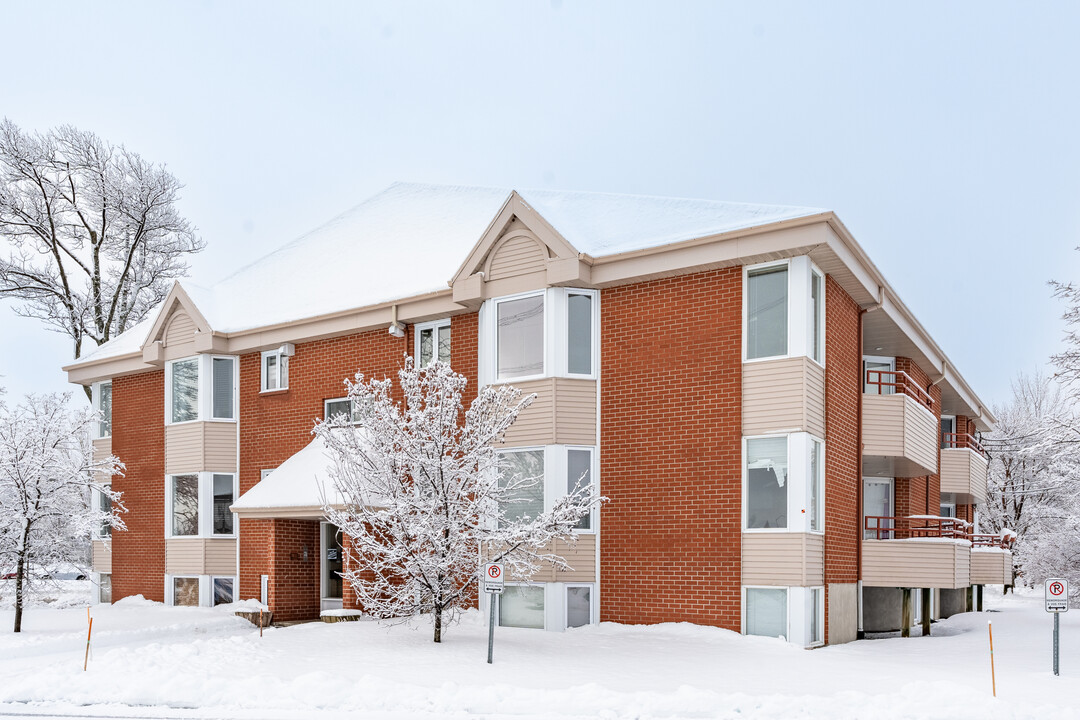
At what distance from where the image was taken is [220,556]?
25.3 m

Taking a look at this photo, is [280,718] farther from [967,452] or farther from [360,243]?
[967,452]

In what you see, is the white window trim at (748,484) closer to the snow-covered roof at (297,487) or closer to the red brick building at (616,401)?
the red brick building at (616,401)

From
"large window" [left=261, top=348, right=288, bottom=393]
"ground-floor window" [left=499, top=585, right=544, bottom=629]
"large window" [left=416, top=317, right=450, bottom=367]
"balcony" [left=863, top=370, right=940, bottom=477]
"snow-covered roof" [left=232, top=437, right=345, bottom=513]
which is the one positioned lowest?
"ground-floor window" [left=499, top=585, right=544, bottom=629]

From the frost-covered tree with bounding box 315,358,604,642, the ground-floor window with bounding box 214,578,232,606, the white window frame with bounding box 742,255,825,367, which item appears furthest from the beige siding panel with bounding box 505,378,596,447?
the ground-floor window with bounding box 214,578,232,606

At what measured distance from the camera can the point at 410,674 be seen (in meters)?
14.1

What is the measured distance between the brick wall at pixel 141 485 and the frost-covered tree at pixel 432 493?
1135cm

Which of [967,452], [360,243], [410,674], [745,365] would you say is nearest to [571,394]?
[745,365]

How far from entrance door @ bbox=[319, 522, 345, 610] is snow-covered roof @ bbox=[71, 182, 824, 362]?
488cm

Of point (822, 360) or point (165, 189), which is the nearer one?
point (822, 360)

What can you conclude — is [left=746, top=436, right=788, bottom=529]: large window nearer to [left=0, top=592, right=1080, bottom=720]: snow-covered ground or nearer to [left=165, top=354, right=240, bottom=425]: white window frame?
[left=0, top=592, right=1080, bottom=720]: snow-covered ground

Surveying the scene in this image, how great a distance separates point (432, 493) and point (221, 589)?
11306mm

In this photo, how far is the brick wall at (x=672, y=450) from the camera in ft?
60.6

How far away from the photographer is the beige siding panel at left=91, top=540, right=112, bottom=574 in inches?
1109

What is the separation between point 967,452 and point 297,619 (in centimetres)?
1954
